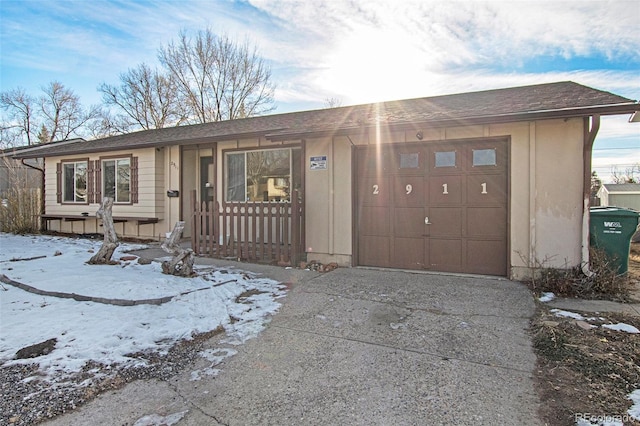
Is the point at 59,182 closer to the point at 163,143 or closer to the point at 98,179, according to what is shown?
the point at 98,179

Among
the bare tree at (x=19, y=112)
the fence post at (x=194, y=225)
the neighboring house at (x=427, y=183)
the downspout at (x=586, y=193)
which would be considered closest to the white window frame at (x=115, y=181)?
the neighboring house at (x=427, y=183)

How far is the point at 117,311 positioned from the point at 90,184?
8.56 metres

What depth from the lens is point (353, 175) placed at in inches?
255

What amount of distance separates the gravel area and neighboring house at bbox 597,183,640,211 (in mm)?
25759

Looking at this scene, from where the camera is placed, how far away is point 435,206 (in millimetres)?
5953

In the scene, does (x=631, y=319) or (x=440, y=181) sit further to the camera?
(x=440, y=181)

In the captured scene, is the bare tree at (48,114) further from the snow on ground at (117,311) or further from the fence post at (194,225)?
the snow on ground at (117,311)

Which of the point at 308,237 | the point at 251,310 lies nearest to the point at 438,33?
the point at 308,237

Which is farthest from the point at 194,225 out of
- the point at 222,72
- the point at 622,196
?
the point at 622,196

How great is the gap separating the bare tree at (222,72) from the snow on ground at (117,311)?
1688 cm

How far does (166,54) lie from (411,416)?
23.8 m

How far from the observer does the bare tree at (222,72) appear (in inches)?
820

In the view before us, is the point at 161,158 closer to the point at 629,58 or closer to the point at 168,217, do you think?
the point at 168,217

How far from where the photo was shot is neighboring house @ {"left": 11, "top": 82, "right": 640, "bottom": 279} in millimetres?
5160
